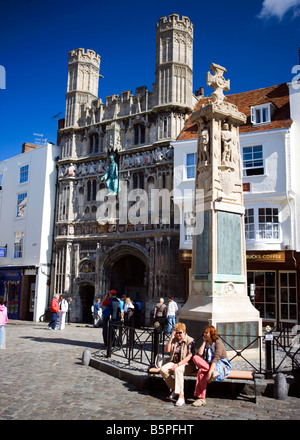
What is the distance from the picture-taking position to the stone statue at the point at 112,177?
85.7ft

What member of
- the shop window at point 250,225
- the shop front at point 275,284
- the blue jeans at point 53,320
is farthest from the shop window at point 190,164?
the blue jeans at point 53,320

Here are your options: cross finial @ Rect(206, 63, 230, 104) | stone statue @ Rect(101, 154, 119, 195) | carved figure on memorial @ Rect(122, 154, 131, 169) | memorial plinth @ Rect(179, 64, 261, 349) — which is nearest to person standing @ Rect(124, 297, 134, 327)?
memorial plinth @ Rect(179, 64, 261, 349)

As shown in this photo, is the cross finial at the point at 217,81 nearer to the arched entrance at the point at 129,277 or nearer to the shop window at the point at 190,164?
the shop window at the point at 190,164

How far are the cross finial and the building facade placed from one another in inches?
475

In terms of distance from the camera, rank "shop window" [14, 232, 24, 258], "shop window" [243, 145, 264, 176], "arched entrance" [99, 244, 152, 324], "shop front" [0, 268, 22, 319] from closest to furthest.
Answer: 1. "shop window" [243, 145, 264, 176]
2. "arched entrance" [99, 244, 152, 324]
3. "shop front" [0, 268, 22, 319]
4. "shop window" [14, 232, 24, 258]

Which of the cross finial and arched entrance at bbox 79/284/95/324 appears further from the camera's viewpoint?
arched entrance at bbox 79/284/95/324

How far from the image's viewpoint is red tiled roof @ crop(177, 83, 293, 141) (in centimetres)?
2040

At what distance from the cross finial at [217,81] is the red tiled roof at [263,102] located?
305 inches

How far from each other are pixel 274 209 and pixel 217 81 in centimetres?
950

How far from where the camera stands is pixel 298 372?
24.8 ft

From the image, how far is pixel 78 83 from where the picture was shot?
29.5 m

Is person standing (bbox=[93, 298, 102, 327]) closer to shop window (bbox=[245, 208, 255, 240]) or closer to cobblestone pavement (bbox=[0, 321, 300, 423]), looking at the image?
shop window (bbox=[245, 208, 255, 240])

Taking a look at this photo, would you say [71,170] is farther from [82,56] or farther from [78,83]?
[82,56]
